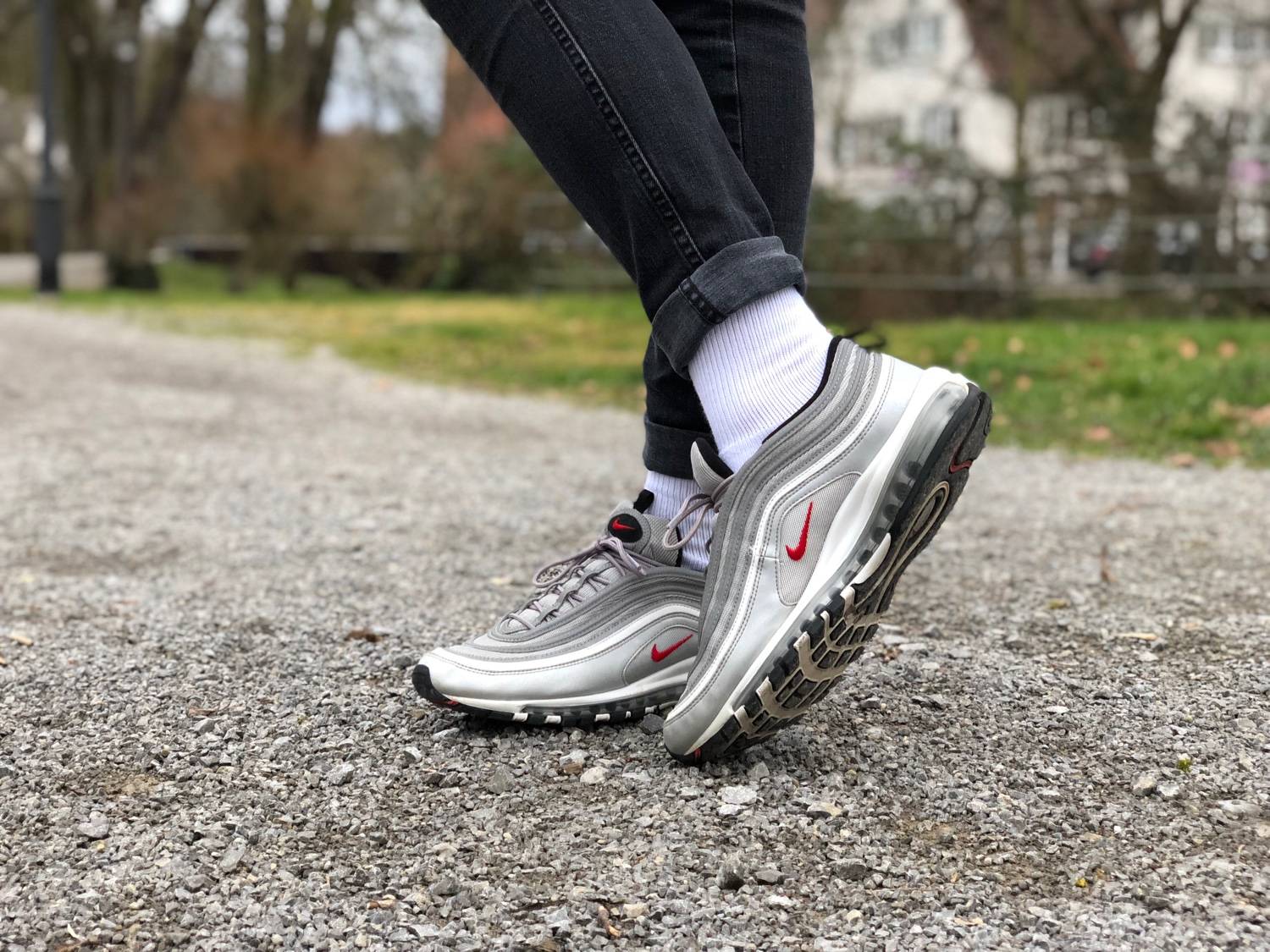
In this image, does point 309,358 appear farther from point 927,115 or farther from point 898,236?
point 927,115

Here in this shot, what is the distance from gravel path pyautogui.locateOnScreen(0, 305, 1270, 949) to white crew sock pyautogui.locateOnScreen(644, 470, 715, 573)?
20 centimetres

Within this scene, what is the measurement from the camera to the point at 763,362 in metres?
1.29

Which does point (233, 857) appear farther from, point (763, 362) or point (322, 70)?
point (322, 70)

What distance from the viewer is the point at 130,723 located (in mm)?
1419

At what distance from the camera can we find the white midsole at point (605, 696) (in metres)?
1.36

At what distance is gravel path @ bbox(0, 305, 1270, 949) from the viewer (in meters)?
1.02

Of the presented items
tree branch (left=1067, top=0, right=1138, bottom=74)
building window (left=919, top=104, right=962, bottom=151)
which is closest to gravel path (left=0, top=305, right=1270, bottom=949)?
building window (left=919, top=104, right=962, bottom=151)

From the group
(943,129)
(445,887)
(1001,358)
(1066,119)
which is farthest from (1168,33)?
(943,129)

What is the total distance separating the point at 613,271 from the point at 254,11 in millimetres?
9459

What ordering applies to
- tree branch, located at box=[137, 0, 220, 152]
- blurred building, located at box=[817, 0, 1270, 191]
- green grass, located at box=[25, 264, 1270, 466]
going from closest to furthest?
green grass, located at box=[25, 264, 1270, 466], blurred building, located at box=[817, 0, 1270, 191], tree branch, located at box=[137, 0, 220, 152]

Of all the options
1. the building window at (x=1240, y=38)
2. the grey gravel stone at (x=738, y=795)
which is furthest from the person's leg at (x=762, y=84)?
the building window at (x=1240, y=38)

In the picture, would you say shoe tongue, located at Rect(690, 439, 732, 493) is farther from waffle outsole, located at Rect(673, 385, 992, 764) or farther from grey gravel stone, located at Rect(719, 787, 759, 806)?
grey gravel stone, located at Rect(719, 787, 759, 806)

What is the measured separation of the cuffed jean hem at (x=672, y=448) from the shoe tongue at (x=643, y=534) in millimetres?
59

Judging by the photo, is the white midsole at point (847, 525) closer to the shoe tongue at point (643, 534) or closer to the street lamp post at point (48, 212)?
the shoe tongue at point (643, 534)
